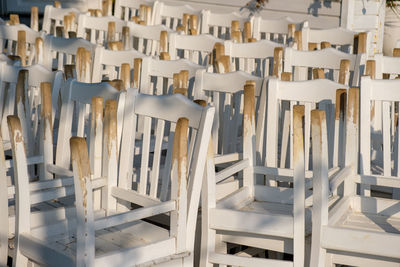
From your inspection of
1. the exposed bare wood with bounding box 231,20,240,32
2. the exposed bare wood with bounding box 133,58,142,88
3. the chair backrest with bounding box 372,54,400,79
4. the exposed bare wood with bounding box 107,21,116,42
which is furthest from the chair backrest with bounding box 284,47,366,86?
the exposed bare wood with bounding box 107,21,116,42

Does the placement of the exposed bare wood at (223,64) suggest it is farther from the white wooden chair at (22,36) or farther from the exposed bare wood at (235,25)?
the exposed bare wood at (235,25)

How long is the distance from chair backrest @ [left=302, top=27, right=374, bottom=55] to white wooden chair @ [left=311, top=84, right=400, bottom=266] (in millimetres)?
1488

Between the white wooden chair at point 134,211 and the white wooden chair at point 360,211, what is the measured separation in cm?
44

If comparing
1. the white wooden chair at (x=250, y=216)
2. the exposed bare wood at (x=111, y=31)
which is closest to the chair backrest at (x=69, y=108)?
the white wooden chair at (x=250, y=216)

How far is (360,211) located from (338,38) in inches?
79.9

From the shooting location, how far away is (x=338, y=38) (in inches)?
191

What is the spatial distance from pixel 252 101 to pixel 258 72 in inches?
73.4

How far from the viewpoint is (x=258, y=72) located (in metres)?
4.89

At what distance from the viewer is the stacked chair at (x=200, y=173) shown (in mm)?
2588

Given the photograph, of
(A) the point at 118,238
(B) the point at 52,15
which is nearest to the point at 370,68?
(A) the point at 118,238

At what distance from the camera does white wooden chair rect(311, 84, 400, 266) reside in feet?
8.33

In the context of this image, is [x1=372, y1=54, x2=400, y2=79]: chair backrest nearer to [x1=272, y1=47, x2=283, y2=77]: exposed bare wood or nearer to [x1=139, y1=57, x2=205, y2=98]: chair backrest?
[x1=272, y1=47, x2=283, y2=77]: exposed bare wood

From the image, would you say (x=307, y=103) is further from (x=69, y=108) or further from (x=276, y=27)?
(x=276, y=27)

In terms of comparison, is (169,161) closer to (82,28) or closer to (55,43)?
(55,43)
